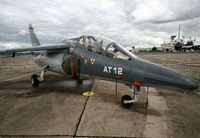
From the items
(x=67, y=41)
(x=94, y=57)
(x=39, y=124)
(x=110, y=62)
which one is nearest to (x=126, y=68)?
(x=110, y=62)

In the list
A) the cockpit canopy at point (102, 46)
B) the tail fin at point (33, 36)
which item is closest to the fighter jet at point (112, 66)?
the cockpit canopy at point (102, 46)

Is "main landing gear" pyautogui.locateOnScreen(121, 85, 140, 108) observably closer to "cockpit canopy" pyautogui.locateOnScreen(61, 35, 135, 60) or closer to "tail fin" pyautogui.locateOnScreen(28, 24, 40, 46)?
"cockpit canopy" pyautogui.locateOnScreen(61, 35, 135, 60)

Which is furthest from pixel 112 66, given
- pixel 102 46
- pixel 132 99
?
pixel 132 99

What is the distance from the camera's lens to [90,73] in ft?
14.4

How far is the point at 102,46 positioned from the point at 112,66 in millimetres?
925

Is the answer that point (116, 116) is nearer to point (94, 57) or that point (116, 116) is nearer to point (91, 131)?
point (91, 131)

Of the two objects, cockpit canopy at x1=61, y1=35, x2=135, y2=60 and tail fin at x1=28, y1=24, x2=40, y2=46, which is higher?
Answer: tail fin at x1=28, y1=24, x2=40, y2=46

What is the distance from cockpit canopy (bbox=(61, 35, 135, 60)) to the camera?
3674 mm

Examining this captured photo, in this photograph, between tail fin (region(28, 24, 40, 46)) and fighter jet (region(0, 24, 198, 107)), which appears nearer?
fighter jet (region(0, 24, 198, 107))

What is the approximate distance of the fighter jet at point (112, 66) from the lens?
2.98m

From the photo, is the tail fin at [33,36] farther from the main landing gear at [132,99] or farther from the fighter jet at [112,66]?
the main landing gear at [132,99]

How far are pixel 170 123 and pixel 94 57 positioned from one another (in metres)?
3.01

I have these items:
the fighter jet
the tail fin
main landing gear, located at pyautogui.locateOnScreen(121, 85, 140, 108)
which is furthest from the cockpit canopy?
the tail fin

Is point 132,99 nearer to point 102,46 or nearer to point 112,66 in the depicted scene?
point 112,66
